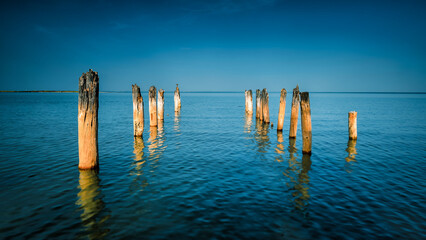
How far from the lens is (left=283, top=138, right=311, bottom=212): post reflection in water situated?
6.58m

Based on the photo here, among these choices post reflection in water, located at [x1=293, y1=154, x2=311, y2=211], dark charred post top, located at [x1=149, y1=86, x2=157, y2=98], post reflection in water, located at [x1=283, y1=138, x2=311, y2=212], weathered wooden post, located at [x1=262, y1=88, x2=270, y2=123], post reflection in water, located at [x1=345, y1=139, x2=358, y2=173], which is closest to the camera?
post reflection in water, located at [x1=293, y1=154, x2=311, y2=211]

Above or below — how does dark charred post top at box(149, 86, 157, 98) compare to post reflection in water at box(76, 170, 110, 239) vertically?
above

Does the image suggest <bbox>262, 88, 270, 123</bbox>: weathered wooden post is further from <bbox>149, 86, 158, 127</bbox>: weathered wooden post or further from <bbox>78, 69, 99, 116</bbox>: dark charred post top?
<bbox>78, 69, 99, 116</bbox>: dark charred post top

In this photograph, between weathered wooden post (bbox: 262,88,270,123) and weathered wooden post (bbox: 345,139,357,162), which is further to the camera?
weathered wooden post (bbox: 262,88,270,123)

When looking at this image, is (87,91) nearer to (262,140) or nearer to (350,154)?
(262,140)

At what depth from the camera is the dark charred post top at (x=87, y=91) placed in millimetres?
7598

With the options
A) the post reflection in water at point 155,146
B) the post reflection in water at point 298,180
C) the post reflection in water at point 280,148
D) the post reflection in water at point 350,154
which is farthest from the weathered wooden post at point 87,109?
the post reflection in water at point 350,154

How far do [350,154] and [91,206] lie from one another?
11.2 metres

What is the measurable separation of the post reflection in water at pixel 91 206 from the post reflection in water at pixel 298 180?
4550mm

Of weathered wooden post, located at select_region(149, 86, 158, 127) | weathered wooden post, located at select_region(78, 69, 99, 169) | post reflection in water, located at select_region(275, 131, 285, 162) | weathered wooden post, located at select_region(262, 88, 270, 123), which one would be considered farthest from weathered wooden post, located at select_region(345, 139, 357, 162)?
weathered wooden post, located at select_region(149, 86, 158, 127)

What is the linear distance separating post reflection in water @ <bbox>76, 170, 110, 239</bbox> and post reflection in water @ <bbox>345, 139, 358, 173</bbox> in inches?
332

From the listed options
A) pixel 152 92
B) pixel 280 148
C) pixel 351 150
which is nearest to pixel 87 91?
pixel 280 148

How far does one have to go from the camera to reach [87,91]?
7.67 m

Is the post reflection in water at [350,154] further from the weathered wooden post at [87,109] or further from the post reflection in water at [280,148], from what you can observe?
the weathered wooden post at [87,109]
